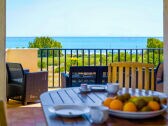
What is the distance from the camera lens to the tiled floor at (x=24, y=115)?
3979mm

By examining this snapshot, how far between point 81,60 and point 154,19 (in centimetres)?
1215

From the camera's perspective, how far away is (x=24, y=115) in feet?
14.4

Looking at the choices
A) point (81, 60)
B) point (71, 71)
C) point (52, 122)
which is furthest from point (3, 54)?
point (81, 60)

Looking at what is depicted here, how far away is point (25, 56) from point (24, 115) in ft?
8.34

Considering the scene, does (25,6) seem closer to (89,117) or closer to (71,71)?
(71,71)

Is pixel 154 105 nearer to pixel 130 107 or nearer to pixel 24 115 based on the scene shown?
pixel 130 107

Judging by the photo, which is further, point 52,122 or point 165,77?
point 165,77

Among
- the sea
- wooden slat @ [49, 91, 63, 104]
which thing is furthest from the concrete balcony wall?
the sea

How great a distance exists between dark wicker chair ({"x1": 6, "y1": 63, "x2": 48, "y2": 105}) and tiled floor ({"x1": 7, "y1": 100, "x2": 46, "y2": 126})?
145mm

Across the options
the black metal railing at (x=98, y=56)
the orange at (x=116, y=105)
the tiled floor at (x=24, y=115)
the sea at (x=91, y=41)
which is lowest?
the tiled floor at (x=24, y=115)

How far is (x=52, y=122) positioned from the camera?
1.67m

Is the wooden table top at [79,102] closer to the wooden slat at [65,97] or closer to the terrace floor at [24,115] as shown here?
the wooden slat at [65,97]

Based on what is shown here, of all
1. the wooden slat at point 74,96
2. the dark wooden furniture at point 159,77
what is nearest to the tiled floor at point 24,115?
the wooden slat at point 74,96

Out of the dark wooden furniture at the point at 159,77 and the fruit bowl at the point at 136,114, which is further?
the dark wooden furniture at the point at 159,77
